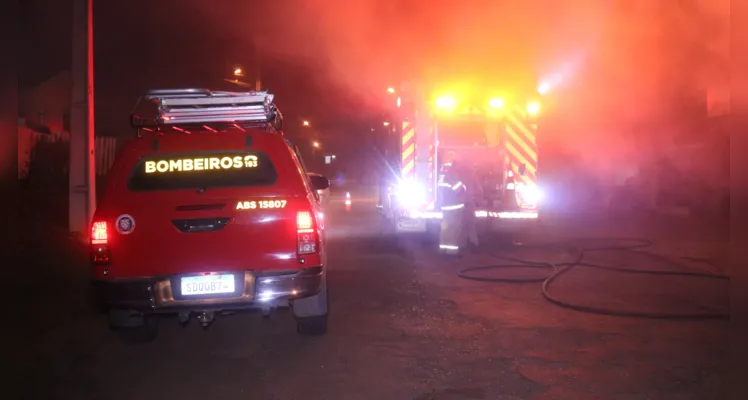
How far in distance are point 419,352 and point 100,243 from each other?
2652 mm

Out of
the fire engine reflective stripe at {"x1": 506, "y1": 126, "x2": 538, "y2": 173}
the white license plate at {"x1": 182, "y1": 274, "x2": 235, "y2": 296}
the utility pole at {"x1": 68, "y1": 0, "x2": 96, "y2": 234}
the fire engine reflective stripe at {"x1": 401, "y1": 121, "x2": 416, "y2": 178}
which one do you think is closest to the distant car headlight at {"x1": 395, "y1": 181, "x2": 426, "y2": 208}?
the fire engine reflective stripe at {"x1": 401, "y1": 121, "x2": 416, "y2": 178}

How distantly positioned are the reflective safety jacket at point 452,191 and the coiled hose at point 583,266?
1042mm

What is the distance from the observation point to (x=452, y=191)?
11.1m

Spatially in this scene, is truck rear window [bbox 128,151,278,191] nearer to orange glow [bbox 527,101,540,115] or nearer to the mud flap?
the mud flap

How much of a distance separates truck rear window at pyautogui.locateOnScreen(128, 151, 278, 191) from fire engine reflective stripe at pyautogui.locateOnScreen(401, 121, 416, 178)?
6.98m

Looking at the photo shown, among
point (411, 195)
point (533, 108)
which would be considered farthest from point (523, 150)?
point (411, 195)

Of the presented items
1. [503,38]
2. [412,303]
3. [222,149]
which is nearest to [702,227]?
[503,38]

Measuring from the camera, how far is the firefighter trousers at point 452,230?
11.1 metres

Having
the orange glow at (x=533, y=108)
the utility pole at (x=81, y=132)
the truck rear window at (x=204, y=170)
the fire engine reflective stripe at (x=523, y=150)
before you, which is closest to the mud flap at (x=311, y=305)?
the truck rear window at (x=204, y=170)

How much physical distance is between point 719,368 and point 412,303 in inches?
130

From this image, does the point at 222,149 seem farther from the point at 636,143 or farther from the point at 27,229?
the point at 636,143

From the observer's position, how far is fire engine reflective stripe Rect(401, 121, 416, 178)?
41.3 ft

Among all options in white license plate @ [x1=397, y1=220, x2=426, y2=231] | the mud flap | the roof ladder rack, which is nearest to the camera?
the mud flap

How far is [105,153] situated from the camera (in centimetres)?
2055
